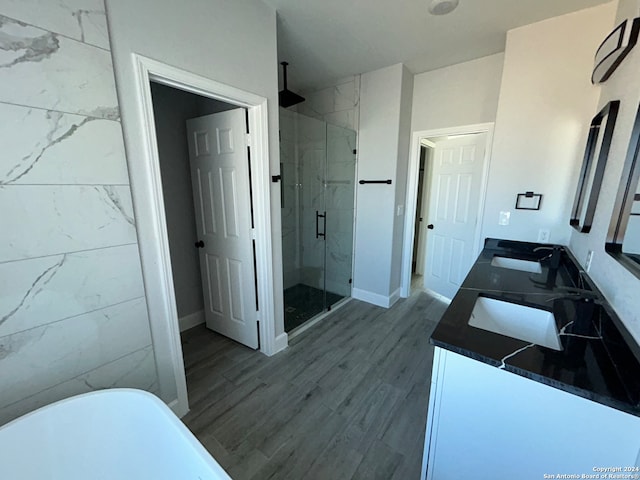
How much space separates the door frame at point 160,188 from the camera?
4.49 ft

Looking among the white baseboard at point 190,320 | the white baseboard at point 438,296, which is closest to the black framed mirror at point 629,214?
the white baseboard at point 438,296

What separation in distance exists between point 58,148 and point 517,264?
287 cm

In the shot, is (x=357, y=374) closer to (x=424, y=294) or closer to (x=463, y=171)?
(x=424, y=294)

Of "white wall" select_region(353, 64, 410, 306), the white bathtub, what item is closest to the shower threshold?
"white wall" select_region(353, 64, 410, 306)

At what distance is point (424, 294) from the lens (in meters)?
3.64

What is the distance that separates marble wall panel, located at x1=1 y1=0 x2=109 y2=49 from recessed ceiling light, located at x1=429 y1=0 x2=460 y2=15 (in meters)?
1.96

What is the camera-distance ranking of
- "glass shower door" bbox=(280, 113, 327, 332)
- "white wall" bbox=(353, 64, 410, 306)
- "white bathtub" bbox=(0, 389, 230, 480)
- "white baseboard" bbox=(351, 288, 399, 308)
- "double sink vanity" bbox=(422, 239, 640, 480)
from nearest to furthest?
"double sink vanity" bbox=(422, 239, 640, 480) < "white bathtub" bbox=(0, 389, 230, 480) < "white wall" bbox=(353, 64, 410, 306) < "glass shower door" bbox=(280, 113, 327, 332) < "white baseboard" bbox=(351, 288, 399, 308)

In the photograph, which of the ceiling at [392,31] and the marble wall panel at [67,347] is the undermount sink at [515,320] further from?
the ceiling at [392,31]

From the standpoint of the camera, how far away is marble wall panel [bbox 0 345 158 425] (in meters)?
1.13

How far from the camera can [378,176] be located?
122 inches

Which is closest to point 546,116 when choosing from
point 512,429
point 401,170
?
point 401,170

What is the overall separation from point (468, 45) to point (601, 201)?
1809 mm

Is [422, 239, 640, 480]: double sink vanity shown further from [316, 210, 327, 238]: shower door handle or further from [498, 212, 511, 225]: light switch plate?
[316, 210, 327, 238]: shower door handle

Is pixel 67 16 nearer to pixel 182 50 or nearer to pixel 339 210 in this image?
pixel 182 50
